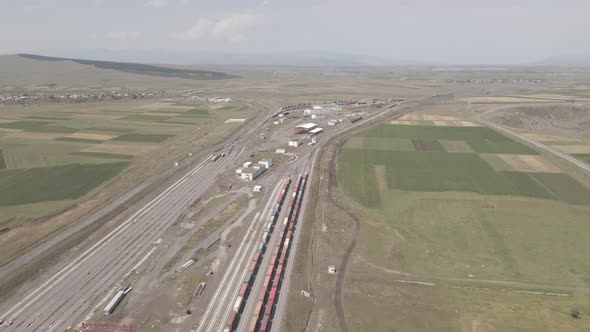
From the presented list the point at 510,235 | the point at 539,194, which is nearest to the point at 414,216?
the point at 510,235

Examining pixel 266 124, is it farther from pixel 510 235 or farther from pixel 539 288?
pixel 539 288

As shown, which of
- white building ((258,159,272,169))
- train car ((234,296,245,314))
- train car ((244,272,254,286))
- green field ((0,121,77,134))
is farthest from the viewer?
green field ((0,121,77,134))

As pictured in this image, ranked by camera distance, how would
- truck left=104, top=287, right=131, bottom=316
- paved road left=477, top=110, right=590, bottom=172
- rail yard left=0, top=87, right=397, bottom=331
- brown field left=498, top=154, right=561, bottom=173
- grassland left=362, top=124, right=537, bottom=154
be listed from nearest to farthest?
1. rail yard left=0, top=87, right=397, bottom=331
2. truck left=104, top=287, right=131, bottom=316
3. brown field left=498, top=154, right=561, bottom=173
4. paved road left=477, top=110, right=590, bottom=172
5. grassland left=362, top=124, right=537, bottom=154

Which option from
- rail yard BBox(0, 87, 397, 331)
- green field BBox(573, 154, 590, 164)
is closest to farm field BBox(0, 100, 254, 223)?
rail yard BBox(0, 87, 397, 331)

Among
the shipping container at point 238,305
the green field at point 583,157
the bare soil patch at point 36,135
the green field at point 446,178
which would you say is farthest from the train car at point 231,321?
the bare soil patch at point 36,135

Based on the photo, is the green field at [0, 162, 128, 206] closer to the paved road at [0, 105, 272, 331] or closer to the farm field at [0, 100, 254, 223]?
the farm field at [0, 100, 254, 223]

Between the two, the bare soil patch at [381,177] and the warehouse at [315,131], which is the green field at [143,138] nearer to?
the warehouse at [315,131]
